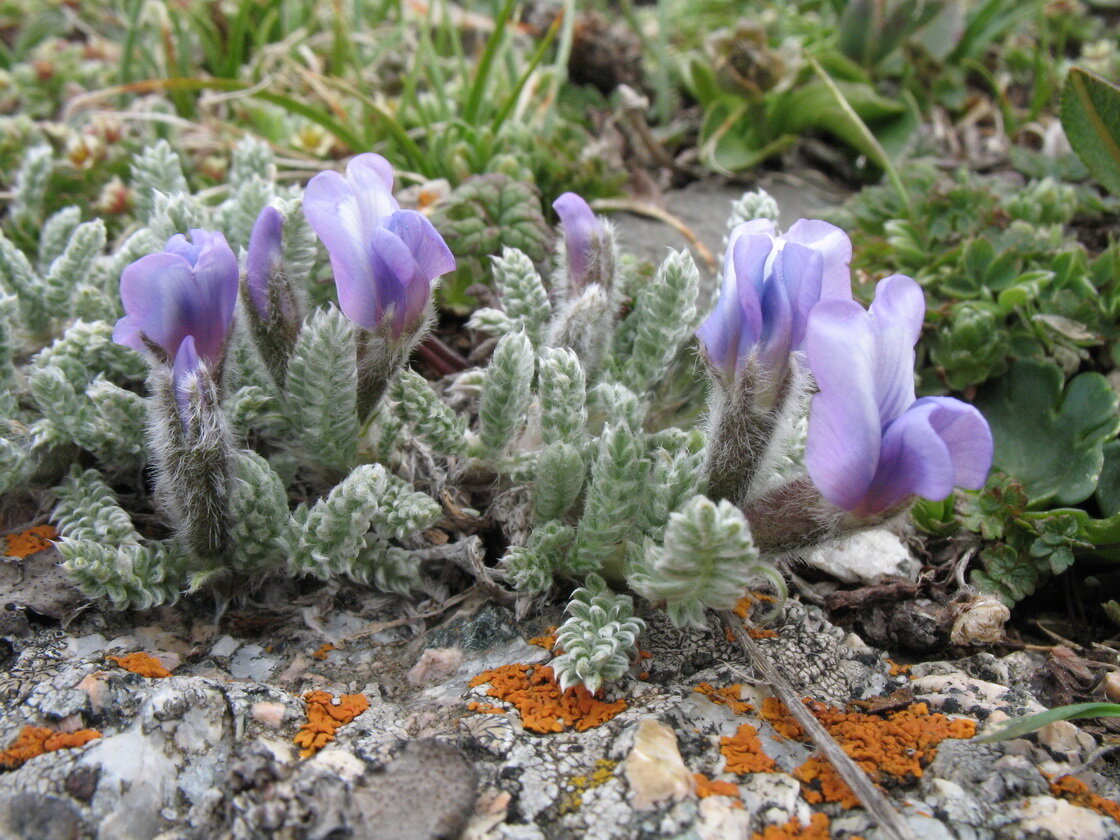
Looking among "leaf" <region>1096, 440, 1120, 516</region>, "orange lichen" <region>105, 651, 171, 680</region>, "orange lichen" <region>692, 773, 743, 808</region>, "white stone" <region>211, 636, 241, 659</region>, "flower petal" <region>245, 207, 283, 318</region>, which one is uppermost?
"flower petal" <region>245, 207, 283, 318</region>

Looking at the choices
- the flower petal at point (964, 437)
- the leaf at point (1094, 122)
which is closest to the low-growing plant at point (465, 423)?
the flower petal at point (964, 437)

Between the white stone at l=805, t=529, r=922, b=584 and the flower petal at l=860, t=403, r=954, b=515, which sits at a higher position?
the flower petal at l=860, t=403, r=954, b=515

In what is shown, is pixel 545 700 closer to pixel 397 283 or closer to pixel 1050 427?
pixel 397 283

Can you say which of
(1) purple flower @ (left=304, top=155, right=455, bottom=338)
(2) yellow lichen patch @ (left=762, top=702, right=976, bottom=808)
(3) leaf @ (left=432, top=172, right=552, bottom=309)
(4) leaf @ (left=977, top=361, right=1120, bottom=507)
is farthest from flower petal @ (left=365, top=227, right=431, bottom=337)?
(4) leaf @ (left=977, top=361, right=1120, bottom=507)

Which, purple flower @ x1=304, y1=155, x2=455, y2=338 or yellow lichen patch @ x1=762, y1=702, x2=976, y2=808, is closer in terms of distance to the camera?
yellow lichen patch @ x1=762, y1=702, x2=976, y2=808

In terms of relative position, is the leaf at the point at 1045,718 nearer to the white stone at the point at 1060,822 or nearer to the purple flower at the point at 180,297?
the white stone at the point at 1060,822

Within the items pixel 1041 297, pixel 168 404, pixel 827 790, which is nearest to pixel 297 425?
pixel 168 404

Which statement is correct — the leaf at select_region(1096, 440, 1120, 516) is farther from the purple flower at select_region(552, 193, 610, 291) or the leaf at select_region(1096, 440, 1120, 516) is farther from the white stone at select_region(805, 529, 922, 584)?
the purple flower at select_region(552, 193, 610, 291)
